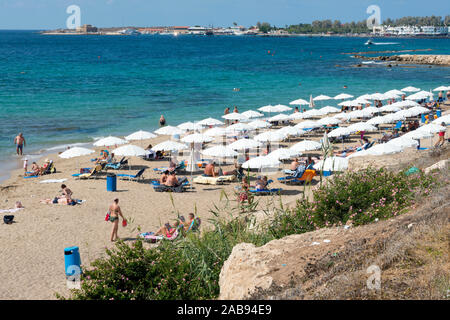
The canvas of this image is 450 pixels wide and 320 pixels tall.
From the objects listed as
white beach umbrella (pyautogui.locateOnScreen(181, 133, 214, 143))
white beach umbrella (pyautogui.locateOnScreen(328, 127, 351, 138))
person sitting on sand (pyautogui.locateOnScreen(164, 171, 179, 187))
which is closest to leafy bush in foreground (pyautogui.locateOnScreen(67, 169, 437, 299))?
person sitting on sand (pyautogui.locateOnScreen(164, 171, 179, 187))

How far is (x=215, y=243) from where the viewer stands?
710cm

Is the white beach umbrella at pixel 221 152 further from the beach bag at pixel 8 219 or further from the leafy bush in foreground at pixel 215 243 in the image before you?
the leafy bush in foreground at pixel 215 243

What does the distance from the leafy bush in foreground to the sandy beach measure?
65 centimetres

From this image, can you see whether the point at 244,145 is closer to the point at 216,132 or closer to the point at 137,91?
the point at 216,132

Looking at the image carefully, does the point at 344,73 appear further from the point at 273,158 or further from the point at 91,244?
the point at 91,244

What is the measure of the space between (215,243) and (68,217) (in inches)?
283

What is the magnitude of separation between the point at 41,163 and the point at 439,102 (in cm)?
2642

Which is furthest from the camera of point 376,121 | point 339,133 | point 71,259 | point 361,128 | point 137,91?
point 137,91

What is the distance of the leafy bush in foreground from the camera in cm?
621

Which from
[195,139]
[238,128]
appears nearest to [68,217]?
[195,139]

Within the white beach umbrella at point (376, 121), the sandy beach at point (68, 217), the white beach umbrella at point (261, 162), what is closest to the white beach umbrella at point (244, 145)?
the sandy beach at point (68, 217)

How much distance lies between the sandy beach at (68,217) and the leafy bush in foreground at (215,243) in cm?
65
